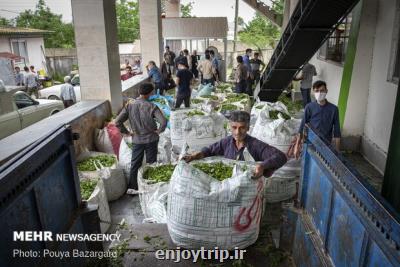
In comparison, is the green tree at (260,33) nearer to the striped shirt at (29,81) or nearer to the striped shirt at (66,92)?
the striped shirt at (29,81)

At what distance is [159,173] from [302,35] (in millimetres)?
4377

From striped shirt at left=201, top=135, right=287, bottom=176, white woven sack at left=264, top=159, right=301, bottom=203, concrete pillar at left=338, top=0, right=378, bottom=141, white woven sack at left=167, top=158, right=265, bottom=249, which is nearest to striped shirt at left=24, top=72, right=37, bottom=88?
concrete pillar at left=338, top=0, right=378, bottom=141

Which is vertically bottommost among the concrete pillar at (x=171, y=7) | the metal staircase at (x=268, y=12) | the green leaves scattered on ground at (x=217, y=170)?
the green leaves scattered on ground at (x=217, y=170)

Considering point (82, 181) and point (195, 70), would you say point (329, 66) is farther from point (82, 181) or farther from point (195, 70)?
point (82, 181)

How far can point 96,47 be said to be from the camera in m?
7.29

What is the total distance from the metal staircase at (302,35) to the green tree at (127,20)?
28.6 m

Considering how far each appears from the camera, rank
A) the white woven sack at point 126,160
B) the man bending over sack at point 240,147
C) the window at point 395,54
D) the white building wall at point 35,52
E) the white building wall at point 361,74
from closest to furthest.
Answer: the man bending over sack at point 240,147 → the white woven sack at point 126,160 → the window at point 395,54 → the white building wall at point 361,74 → the white building wall at point 35,52

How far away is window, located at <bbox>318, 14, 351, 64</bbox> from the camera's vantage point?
9070 mm

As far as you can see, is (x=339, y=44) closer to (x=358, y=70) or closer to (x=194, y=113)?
(x=358, y=70)

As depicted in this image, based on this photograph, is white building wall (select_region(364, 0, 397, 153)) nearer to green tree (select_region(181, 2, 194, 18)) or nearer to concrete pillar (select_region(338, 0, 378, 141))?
concrete pillar (select_region(338, 0, 378, 141))

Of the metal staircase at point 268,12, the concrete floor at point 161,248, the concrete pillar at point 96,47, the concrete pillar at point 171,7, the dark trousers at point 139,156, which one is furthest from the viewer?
the concrete pillar at point 171,7

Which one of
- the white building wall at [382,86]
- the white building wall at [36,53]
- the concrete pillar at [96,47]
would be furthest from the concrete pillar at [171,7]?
the white building wall at [382,86]

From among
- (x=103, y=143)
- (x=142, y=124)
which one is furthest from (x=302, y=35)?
(x=103, y=143)

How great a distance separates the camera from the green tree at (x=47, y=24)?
33.1 m
